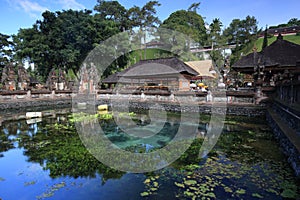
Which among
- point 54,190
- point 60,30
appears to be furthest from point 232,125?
point 60,30

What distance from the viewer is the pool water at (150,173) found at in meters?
4.69

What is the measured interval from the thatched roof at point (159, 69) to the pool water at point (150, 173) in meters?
14.9

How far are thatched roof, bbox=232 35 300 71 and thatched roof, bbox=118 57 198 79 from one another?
7453 mm

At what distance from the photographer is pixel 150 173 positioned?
5844 millimetres

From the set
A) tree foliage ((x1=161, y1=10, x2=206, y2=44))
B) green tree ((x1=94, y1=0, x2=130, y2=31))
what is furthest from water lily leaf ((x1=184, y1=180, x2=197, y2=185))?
tree foliage ((x1=161, y1=10, x2=206, y2=44))

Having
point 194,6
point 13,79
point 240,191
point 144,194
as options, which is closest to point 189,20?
point 194,6

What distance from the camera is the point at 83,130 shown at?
11391 millimetres

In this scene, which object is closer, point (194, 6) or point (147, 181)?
point (147, 181)

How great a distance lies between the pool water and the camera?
4.69m

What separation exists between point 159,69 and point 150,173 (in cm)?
1976

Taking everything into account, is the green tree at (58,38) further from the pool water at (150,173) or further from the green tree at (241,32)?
the pool water at (150,173)

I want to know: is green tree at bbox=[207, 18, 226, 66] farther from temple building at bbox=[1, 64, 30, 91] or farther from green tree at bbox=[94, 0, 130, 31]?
temple building at bbox=[1, 64, 30, 91]

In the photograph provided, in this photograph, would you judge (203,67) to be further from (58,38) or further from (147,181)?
(147,181)

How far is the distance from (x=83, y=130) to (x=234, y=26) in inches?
1769
